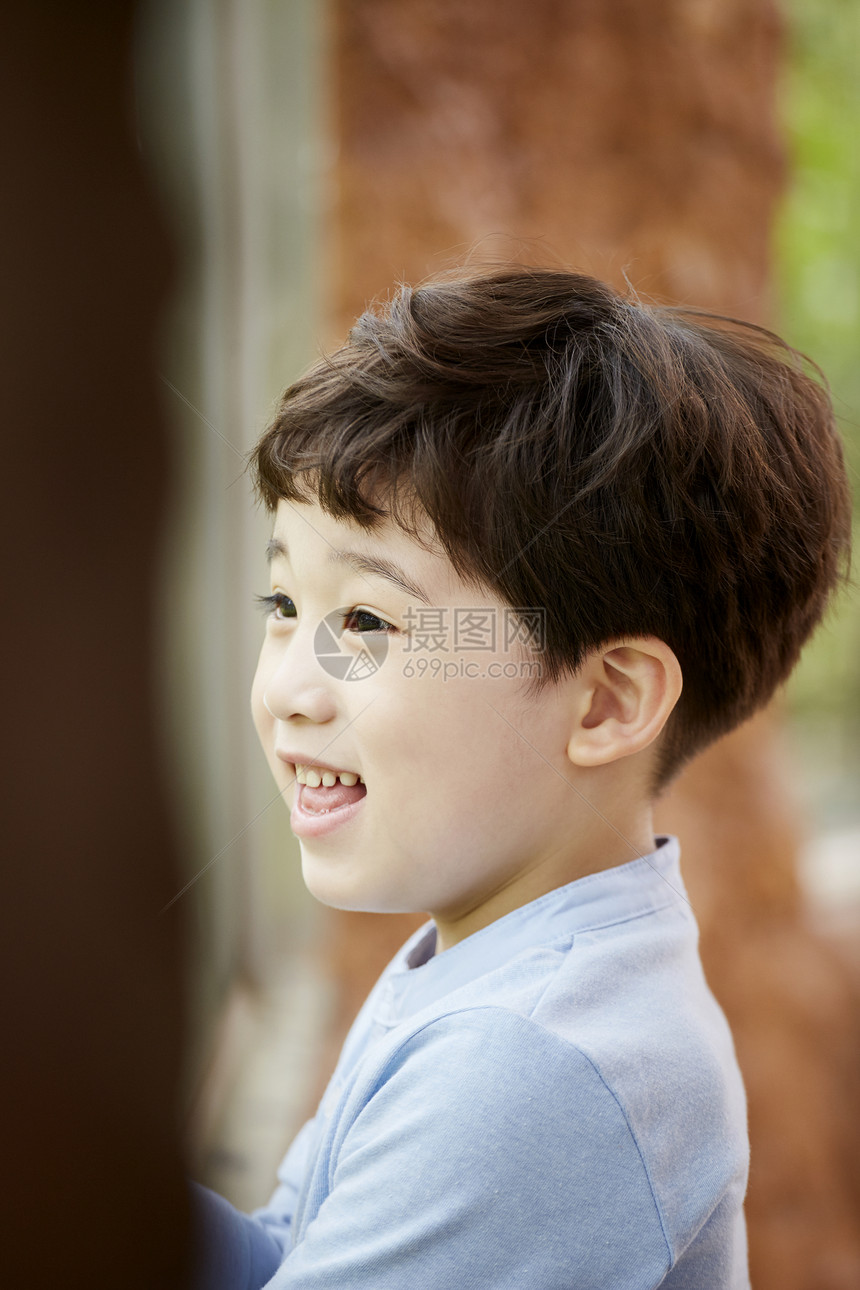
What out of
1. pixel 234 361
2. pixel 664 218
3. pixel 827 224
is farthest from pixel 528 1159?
pixel 827 224

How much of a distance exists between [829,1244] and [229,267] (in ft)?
5.64

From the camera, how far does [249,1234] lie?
0.58 m

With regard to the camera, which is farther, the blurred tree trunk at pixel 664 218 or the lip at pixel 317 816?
the blurred tree trunk at pixel 664 218

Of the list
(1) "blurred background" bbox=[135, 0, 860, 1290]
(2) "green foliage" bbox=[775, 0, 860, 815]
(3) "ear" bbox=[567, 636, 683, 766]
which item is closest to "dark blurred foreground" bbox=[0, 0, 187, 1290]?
(3) "ear" bbox=[567, 636, 683, 766]

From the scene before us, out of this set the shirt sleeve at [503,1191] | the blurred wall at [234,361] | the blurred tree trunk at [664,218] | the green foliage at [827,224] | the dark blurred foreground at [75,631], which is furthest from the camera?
the green foliage at [827,224]

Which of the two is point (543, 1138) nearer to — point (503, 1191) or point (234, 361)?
point (503, 1191)

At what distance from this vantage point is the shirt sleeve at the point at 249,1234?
0.52 metres

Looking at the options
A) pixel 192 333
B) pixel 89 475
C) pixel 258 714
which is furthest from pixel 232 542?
pixel 89 475

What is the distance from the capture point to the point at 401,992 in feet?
1.91

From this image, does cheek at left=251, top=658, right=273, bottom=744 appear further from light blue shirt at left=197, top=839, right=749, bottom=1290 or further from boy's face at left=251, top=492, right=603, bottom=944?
light blue shirt at left=197, top=839, right=749, bottom=1290

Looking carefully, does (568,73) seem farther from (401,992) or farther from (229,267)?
(401,992)

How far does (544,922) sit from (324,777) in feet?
0.46

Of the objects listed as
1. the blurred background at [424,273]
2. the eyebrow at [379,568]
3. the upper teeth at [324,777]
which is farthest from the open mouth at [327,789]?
the blurred background at [424,273]

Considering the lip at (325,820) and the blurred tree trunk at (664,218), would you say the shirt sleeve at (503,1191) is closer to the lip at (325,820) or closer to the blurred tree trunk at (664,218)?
the lip at (325,820)
